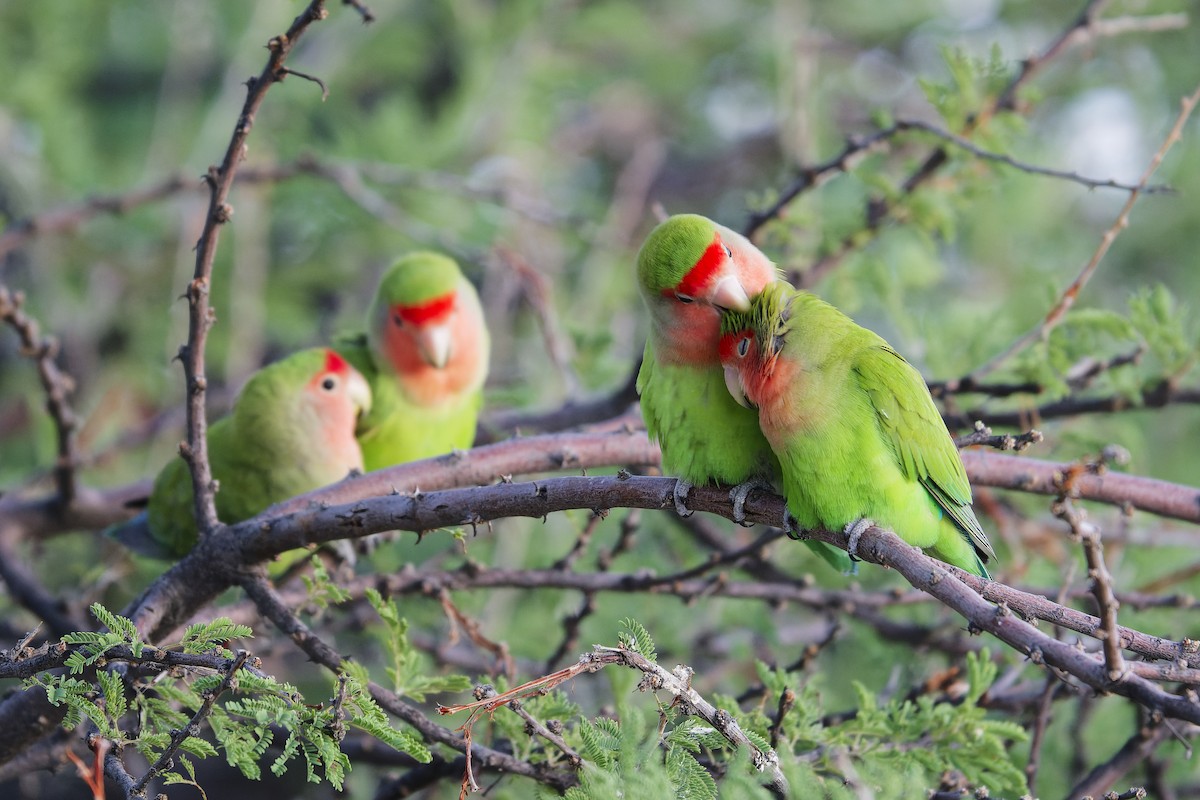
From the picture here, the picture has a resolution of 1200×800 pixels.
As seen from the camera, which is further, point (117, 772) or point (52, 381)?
point (52, 381)

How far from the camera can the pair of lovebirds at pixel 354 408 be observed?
4.01 metres

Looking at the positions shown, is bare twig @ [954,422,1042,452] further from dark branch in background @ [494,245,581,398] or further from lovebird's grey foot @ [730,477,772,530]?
dark branch in background @ [494,245,581,398]

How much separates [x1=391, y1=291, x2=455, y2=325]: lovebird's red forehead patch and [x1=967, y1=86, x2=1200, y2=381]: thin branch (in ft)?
6.93

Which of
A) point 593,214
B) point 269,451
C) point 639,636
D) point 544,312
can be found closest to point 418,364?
point 544,312

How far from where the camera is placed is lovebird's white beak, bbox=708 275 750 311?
3096mm

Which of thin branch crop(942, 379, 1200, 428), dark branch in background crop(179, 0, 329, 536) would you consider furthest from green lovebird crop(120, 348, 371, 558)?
thin branch crop(942, 379, 1200, 428)

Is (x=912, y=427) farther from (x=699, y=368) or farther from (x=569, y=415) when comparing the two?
(x=569, y=415)

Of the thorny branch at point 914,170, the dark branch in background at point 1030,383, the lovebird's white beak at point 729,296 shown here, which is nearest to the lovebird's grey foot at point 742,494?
the lovebird's white beak at point 729,296

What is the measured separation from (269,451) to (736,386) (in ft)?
6.12

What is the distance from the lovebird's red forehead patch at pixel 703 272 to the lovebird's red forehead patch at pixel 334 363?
169cm

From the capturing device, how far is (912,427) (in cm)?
300

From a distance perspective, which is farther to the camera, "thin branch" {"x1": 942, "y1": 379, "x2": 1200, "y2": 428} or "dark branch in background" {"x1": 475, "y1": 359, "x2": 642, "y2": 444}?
"dark branch in background" {"x1": 475, "y1": 359, "x2": 642, "y2": 444}

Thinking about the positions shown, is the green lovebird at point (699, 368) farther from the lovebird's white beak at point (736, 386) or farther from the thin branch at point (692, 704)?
the thin branch at point (692, 704)

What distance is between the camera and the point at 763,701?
2.97 meters
